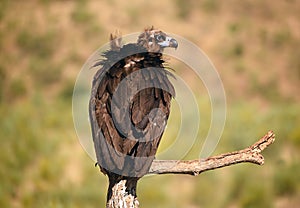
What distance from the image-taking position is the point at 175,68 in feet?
45.7

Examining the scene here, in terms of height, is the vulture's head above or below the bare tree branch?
above

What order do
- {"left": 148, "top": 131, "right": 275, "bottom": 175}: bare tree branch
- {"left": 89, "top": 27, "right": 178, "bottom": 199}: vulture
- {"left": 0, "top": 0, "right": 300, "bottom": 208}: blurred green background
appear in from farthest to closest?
1. {"left": 0, "top": 0, "right": 300, "bottom": 208}: blurred green background
2. {"left": 148, "top": 131, "right": 275, "bottom": 175}: bare tree branch
3. {"left": 89, "top": 27, "right": 178, "bottom": 199}: vulture

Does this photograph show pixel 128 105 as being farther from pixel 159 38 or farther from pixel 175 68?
pixel 175 68

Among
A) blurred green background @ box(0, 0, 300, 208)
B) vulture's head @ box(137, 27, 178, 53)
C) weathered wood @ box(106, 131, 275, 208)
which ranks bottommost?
weathered wood @ box(106, 131, 275, 208)

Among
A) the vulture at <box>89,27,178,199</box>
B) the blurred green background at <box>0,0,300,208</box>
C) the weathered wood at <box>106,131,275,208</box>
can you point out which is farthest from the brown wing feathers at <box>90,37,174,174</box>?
the blurred green background at <box>0,0,300,208</box>

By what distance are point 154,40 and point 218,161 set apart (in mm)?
792

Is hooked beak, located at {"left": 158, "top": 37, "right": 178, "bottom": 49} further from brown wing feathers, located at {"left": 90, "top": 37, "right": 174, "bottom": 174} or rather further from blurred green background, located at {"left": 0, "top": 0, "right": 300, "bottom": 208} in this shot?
blurred green background, located at {"left": 0, "top": 0, "right": 300, "bottom": 208}

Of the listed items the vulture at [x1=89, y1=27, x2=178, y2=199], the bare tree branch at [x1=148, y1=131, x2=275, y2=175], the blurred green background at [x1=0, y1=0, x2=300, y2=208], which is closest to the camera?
the vulture at [x1=89, y1=27, x2=178, y2=199]

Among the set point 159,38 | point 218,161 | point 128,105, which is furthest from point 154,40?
point 218,161

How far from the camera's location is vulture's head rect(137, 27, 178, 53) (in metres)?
3.21

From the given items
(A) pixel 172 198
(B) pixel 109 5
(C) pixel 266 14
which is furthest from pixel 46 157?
(C) pixel 266 14

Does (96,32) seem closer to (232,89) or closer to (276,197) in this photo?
(232,89)

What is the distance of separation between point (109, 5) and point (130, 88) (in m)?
13.2

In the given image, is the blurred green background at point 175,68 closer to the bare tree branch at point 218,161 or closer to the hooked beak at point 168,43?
the bare tree branch at point 218,161
